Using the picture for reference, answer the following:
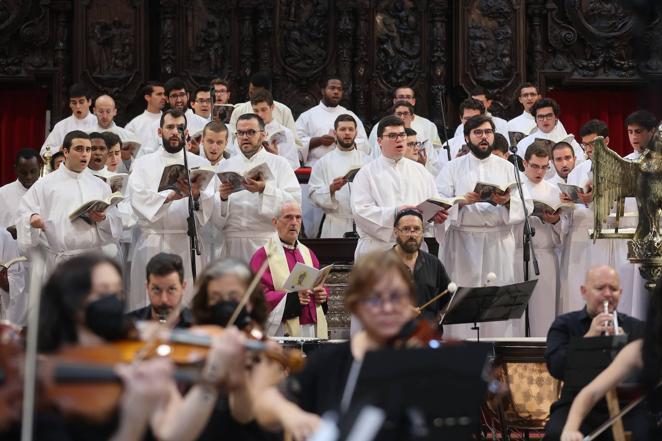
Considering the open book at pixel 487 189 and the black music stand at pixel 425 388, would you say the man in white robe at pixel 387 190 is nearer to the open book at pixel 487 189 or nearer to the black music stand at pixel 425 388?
the open book at pixel 487 189

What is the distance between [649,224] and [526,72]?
791cm

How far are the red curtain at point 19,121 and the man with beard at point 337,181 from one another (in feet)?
16.1

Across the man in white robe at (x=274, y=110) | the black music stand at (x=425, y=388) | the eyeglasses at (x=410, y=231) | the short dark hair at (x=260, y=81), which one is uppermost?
the short dark hair at (x=260, y=81)

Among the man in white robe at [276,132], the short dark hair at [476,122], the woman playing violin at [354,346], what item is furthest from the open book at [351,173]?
the woman playing violin at [354,346]

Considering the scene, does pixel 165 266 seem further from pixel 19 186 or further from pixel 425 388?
pixel 19 186

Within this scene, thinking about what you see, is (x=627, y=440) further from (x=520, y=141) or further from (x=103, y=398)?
Result: (x=520, y=141)

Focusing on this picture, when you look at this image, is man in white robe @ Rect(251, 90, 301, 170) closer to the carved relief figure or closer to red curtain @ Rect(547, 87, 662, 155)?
the carved relief figure

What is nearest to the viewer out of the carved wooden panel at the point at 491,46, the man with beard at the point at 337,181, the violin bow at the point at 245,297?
the violin bow at the point at 245,297

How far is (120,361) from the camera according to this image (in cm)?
423

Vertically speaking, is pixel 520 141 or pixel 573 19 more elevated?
pixel 573 19

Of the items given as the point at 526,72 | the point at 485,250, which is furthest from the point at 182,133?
the point at 526,72

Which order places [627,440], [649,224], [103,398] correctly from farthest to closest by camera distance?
[649,224] < [627,440] < [103,398]

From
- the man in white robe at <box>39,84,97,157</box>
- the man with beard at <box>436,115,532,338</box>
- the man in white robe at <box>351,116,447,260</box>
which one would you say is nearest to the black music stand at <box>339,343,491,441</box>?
the man in white robe at <box>351,116,447,260</box>

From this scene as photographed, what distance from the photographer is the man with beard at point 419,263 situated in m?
9.62
